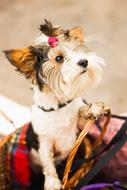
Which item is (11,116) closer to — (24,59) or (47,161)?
(47,161)

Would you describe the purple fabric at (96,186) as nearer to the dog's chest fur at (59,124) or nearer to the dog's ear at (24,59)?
the dog's chest fur at (59,124)

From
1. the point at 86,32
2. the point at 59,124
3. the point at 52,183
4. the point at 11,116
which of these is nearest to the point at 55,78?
the point at 59,124

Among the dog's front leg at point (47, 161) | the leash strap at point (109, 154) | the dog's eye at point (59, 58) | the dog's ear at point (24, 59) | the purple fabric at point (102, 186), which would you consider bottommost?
the purple fabric at point (102, 186)

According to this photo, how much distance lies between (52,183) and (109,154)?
16 cm

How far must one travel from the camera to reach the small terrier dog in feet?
3.16

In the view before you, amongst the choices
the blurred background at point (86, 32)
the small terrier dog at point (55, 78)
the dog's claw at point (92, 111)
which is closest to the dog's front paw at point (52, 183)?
the small terrier dog at point (55, 78)

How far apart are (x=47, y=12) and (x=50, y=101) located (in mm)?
1698

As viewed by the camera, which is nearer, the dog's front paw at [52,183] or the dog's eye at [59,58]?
the dog's eye at [59,58]

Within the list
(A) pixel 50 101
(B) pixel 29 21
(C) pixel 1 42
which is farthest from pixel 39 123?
(B) pixel 29 21

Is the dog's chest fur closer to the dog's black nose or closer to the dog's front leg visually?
the dog's front leg

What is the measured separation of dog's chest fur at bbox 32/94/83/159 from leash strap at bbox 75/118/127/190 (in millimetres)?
84

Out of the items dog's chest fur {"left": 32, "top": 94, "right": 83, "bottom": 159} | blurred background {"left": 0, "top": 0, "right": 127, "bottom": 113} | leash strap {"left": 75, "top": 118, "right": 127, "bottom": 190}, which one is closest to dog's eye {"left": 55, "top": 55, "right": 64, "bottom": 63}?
dog's chest fur {"left": 32, "top": 94, "right": 83, "bottom": 159}

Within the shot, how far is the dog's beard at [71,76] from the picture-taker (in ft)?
3.16

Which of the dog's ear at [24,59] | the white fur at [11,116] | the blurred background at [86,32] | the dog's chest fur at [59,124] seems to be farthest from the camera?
the blurred background at [86,32]
